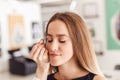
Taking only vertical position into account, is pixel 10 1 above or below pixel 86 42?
above

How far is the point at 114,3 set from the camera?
1946 millimetres

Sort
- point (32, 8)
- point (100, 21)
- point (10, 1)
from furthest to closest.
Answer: point (100, 21) < point (32, 8) < point (10, 1)

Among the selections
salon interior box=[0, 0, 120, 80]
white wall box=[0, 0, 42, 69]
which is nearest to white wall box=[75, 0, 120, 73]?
salon interior box=[0, 0, 120, 80]

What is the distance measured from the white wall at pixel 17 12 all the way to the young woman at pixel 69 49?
3.21 feet

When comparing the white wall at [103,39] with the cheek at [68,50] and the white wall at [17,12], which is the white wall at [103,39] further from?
the cheek at [68,50]

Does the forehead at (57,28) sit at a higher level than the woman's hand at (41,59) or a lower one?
higher

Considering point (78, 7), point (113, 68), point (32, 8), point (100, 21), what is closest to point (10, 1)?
point (32, 8)

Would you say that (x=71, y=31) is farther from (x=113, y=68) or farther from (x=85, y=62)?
(x=113, y=68)

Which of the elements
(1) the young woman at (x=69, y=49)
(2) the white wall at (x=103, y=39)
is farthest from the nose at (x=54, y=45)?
(2) the white wall at (x=103, y=39)

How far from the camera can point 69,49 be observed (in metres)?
0.70

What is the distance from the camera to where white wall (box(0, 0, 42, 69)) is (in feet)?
5.45

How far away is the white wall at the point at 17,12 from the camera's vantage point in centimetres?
166

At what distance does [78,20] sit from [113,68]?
53.5 inches

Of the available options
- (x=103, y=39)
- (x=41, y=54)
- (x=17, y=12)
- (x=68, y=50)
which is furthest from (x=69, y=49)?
(x=103, y=39)
